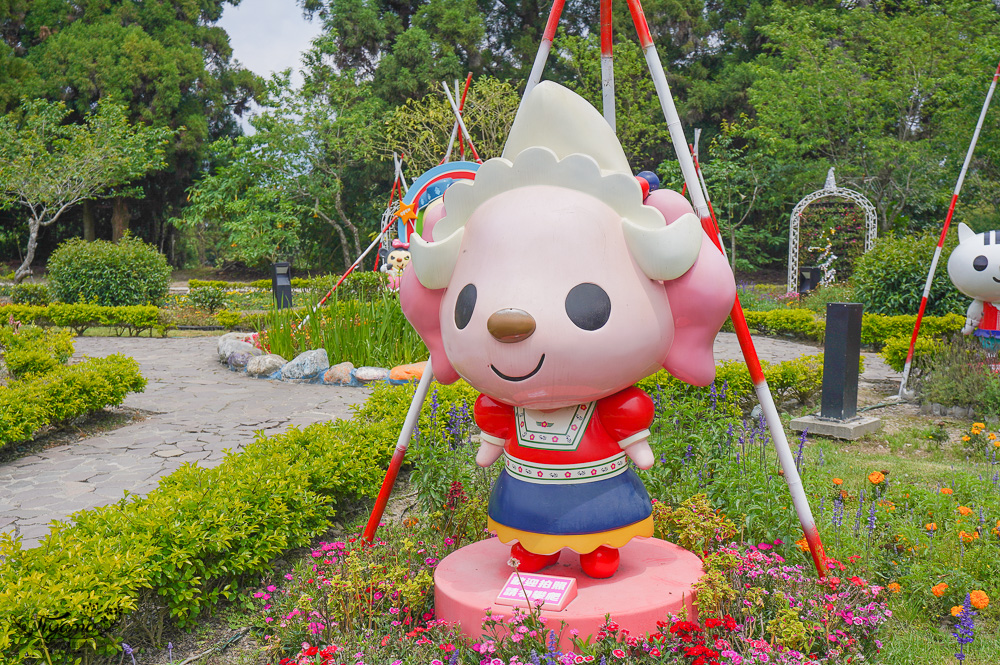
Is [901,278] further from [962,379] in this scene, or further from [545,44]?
[545,44]

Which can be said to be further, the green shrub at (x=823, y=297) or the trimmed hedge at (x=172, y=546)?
the green shrub at (x=823, y=297)

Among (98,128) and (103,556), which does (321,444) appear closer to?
(103,556)

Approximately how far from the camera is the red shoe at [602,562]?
2.97 m

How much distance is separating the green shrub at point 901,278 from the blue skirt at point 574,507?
10.2 meters

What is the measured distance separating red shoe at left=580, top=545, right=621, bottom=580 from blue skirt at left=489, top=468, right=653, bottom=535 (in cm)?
15

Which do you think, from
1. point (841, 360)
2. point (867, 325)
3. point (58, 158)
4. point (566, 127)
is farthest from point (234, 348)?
point (58, 158)

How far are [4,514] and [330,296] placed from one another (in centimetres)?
641

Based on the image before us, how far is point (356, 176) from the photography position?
28.3 metres

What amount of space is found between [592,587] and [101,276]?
17.6 m

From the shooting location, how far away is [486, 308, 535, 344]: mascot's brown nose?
8.30 feet

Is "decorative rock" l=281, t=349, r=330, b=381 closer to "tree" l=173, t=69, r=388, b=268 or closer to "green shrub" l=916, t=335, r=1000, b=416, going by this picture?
"green shrub" l=916, t=335, r=1000, b=416

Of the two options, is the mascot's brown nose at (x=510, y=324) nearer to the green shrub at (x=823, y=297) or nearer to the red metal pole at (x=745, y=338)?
the red metal pole at (x=745, y=338)

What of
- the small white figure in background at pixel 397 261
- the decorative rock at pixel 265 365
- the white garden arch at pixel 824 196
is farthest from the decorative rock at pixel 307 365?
the white garden arch at pixel 824 196

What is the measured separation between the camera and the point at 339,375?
9242mm
